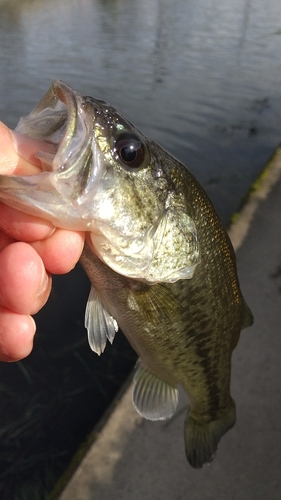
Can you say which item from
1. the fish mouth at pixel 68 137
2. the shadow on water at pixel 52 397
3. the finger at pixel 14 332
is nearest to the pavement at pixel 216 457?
the shadow on water at pixel 52 397

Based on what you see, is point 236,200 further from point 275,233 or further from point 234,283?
point 234,283

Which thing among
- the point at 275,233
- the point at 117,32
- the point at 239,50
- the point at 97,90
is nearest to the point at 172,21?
the point at 117,32

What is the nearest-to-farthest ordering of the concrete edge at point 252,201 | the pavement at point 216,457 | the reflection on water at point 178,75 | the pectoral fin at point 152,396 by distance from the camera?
1. the pectoral fin at point 152,396
2. the pavement at point 216,457
3. the concrete edge at point 252,201
4. the reflection on water at point 178,75

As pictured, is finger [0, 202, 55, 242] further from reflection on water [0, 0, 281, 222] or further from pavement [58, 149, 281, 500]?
reflection on water [0, 0, 281, 222]

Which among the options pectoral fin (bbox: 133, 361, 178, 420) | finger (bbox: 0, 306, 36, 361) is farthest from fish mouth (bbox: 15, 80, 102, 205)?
pectoral fin (bbox: 133, 361, 178, 420)

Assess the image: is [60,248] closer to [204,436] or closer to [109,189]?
[109,189]

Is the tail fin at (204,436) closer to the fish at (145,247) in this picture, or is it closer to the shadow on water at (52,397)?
the fish at (145,247)
